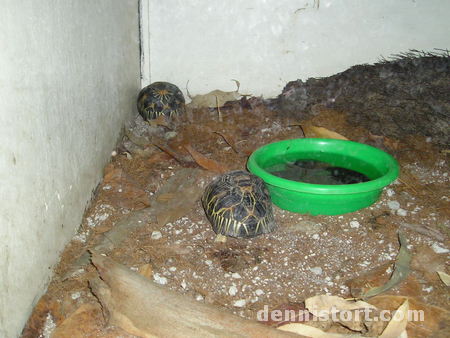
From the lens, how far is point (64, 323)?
91.4 inches

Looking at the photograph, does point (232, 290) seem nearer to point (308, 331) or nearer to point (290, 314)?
point (290, 314)

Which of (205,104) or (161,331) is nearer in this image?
(161,331)

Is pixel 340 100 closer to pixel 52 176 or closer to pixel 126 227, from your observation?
pixel 126 227

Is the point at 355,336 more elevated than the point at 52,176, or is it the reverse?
the point at 52,176

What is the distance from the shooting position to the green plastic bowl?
121 inches

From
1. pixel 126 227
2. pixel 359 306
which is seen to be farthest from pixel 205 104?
pixel 359 306

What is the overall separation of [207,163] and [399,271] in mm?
1879

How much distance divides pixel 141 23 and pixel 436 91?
10.4ft

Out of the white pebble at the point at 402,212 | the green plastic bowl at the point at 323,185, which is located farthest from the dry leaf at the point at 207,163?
the white pebble at the point at 402,212

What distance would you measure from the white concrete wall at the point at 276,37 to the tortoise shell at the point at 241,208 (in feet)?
7.63

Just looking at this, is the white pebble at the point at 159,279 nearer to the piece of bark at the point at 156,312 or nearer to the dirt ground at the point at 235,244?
the dirt ground at the point at 235,244

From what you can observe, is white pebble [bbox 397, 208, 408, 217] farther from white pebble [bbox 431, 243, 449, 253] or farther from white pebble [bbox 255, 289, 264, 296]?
white pebble [bbox 255, 289, 264, 296]

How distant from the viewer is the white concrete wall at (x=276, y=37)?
186 inches

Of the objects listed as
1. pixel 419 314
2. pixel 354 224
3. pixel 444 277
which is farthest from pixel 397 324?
pixel 354 224
